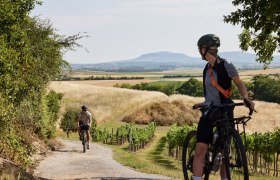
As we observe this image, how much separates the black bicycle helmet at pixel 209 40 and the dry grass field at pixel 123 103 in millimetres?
75025

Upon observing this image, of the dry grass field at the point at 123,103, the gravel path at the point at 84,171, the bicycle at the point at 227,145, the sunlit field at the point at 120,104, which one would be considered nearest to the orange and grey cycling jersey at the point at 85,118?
the gravel path at the point at 84,171

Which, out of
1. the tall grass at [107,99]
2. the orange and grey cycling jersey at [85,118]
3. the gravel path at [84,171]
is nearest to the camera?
the gravel path at [84,171]

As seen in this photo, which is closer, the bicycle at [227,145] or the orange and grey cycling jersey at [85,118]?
the bicycle at [227,145]

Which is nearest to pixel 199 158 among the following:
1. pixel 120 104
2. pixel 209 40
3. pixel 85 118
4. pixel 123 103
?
pixel 209 40

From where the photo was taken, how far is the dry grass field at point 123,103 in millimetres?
88812

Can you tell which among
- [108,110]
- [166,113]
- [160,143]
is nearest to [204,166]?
[160,143]

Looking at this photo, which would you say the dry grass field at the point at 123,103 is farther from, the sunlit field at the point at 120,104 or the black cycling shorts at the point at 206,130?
the black cycling shorts at the point at 206,130

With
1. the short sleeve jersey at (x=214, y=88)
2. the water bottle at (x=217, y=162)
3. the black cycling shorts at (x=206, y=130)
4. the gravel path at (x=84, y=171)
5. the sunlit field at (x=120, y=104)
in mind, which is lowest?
the sunlit field at (x=120, y=104)

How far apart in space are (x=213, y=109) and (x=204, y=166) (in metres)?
1.01

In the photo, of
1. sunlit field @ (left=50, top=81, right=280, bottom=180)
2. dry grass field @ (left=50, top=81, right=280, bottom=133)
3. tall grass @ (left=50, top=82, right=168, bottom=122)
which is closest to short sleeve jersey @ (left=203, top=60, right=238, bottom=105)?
sunlit field @ (left=50, top=81, right=280, bottom=180)

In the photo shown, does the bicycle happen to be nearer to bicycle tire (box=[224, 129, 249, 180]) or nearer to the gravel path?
bicycle tire (box=[224, 129, 249, 180])

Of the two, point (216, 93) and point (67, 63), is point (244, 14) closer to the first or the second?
point (216, 93)

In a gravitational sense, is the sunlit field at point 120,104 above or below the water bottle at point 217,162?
below

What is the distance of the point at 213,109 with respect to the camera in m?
6.74
